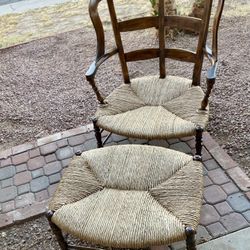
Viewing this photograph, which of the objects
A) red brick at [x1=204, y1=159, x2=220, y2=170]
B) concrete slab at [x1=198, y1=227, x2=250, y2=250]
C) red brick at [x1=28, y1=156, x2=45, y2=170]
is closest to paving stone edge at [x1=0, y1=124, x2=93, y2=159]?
red brick at [x1=28, y1=156, x2=45, y2=170]

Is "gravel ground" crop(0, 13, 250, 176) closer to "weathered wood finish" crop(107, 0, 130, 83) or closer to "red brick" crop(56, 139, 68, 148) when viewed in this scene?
"red brick" crop(56, 139, 68, 148)

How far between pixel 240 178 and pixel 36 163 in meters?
1.30

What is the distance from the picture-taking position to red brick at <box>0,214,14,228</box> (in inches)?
95.0

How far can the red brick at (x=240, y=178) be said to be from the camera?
2.41 meters

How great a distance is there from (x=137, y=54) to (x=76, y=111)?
75cm

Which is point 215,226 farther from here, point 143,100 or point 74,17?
point 74,17

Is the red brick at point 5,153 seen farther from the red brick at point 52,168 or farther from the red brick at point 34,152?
the red brick at point 52,168

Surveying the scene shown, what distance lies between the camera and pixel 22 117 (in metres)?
3.33

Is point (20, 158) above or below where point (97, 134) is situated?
below

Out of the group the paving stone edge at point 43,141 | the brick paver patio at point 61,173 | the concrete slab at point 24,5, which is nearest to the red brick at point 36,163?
the brick paver patio at point 61,173

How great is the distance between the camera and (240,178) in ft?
8.07

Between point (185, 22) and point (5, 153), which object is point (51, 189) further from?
point (185, 22)

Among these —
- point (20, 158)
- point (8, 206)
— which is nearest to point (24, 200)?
point (8, 206)

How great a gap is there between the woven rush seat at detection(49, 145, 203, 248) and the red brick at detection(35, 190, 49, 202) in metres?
0.49
